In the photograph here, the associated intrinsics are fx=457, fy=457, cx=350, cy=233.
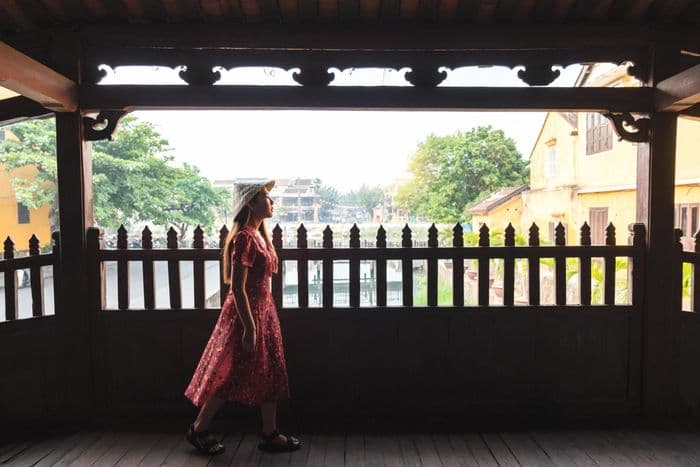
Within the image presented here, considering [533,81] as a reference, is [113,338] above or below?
below

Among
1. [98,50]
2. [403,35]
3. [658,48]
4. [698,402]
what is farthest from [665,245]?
Answer: [98,50]

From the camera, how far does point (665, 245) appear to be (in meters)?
3.60

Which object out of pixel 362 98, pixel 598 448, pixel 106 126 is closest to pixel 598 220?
pixel 598 448

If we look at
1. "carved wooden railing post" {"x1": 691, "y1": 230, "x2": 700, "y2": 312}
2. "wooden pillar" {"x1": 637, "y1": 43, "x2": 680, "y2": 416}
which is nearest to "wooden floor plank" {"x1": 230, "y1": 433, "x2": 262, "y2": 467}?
"wooden pillar" {"x1": 637, "y1": 43, "x2": 680, "y2": 416}

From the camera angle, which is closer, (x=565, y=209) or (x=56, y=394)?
(x=56, y=394)

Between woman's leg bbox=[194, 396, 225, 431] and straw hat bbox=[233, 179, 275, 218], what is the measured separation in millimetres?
1244

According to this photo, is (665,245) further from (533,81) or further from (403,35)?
(403,35)

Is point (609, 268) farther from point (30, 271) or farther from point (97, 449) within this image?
point (30, 271)

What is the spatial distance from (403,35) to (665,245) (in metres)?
2.62

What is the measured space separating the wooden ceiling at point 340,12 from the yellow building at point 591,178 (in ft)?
10.0

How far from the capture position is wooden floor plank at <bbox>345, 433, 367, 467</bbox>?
2998 millimetres

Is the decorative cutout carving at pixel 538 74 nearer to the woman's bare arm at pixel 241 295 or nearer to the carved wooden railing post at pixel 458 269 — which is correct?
the carved wooden railing post at pixel 458 269

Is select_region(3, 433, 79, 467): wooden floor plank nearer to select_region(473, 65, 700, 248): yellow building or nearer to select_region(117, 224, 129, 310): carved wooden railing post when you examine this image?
select_region(117, 224, 129, 310): carved wooden railing post

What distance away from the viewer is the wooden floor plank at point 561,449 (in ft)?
9.82
